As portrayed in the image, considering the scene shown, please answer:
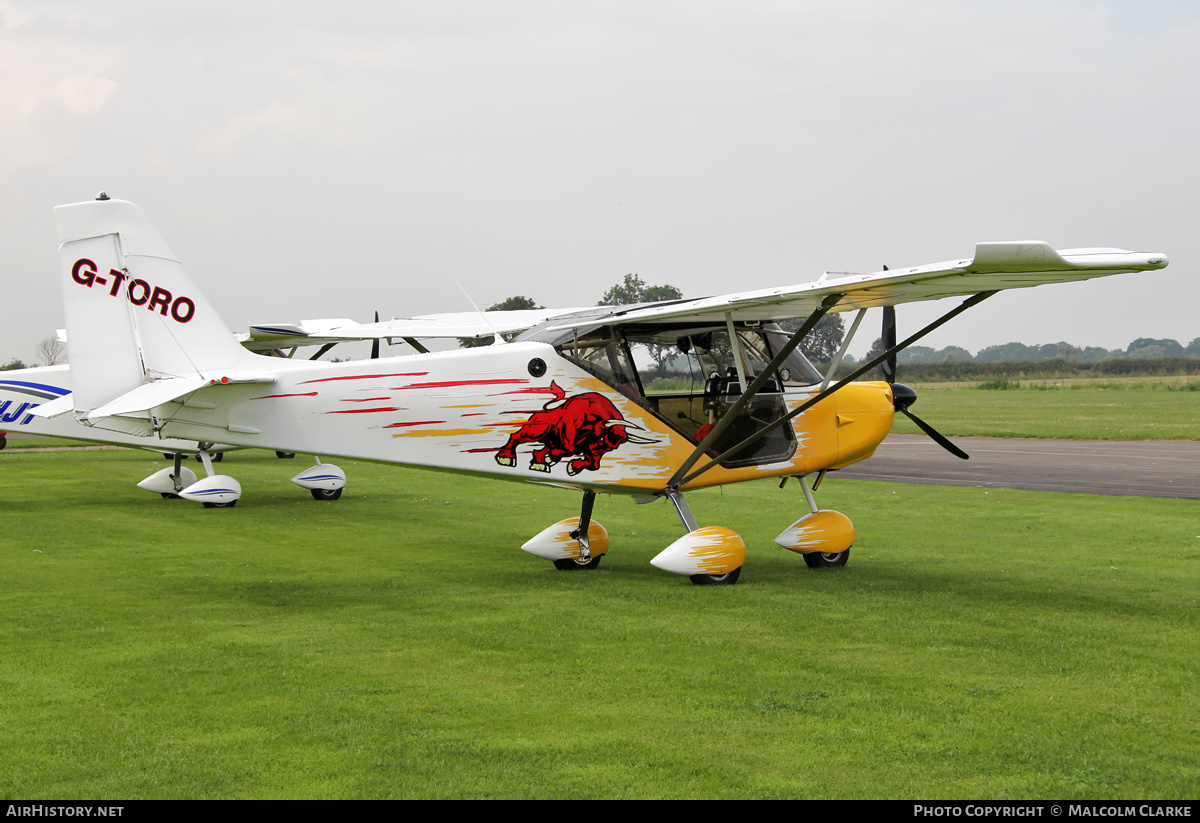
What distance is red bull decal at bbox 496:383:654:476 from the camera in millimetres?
8789

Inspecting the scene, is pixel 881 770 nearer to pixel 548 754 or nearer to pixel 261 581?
pixel 548 754

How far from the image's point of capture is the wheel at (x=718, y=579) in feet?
28.1

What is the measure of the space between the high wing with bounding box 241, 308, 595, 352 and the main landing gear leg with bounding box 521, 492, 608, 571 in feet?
7.44

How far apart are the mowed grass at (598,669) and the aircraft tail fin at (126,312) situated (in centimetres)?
188

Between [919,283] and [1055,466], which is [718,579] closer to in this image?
[919,283]

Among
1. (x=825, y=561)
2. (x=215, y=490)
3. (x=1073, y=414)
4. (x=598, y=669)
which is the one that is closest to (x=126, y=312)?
(x=215, y=490)

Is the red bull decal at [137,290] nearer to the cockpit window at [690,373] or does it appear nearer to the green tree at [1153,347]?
the cockpit window at [690,373]

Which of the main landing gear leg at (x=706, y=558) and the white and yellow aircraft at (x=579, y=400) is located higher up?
the white and yellow aircraft at (x=579, y=400)

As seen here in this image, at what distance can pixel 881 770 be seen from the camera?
434cm

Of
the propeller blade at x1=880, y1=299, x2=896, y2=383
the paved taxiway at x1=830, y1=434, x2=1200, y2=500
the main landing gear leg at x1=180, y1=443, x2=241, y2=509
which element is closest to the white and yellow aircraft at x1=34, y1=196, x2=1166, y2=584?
the propeller blade at x1=880, y1=299, x2=896, y2=383

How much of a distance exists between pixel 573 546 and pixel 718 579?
1.68 meters

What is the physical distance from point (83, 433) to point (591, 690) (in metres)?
14.3

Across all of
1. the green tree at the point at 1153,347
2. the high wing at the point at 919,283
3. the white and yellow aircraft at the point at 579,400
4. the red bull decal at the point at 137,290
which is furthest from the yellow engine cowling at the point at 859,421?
the green tree at the point at 1153,347

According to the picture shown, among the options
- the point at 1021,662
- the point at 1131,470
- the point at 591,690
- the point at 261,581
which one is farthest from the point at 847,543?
the point at 1131,470
